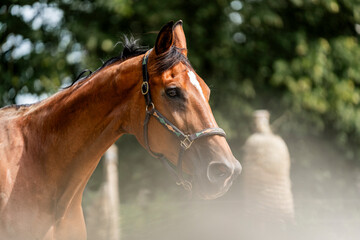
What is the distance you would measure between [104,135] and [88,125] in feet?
0.41

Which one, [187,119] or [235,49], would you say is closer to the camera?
[187,119]

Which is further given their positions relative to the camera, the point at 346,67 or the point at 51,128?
the point at 346,67

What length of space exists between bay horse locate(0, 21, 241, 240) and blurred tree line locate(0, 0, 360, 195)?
3.94 metres

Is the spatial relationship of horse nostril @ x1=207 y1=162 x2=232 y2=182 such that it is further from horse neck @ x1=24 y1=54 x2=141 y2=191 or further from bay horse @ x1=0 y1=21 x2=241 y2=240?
horse neck @ x1=24 y1=54 x2=141 y2=191

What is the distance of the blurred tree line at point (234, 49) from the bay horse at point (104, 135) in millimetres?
3945

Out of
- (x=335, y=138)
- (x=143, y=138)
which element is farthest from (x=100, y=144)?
(x=335, y=138)

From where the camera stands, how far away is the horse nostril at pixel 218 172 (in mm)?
2090

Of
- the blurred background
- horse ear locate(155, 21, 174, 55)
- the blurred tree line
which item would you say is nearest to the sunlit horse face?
horse ear locate(155, 21, 174, 55)

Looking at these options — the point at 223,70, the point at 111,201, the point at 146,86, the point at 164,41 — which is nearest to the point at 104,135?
the point at 146,86

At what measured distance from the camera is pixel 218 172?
6.97ft

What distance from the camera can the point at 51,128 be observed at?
2.58m

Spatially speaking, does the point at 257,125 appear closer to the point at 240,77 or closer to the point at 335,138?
the point at 240,77

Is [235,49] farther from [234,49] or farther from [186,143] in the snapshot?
[186,143]

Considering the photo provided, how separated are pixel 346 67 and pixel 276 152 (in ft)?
8.80
